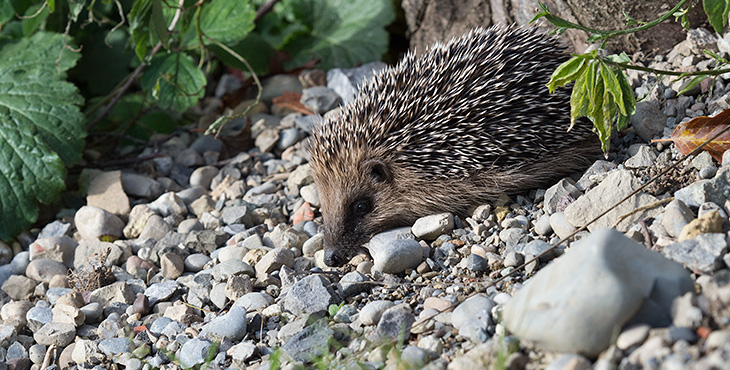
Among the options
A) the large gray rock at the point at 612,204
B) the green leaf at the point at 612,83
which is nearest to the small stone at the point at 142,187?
the large gray rock at the point at 612,204

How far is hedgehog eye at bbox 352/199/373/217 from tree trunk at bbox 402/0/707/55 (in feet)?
4.87

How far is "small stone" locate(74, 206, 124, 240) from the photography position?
4.46 meters

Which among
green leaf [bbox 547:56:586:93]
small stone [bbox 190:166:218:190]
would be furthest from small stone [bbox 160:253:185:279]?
green leaf [bbox 547:56:586:93]

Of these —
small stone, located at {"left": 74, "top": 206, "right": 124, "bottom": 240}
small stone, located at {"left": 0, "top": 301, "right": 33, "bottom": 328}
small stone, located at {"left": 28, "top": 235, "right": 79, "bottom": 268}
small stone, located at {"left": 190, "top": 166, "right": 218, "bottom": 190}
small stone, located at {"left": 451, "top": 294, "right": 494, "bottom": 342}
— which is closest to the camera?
small stone, located at {"left": 451, "top": 294, "right": 494, "bottom": 342}

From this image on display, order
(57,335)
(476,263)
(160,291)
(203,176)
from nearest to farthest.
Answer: (476,263), (57,335), (160,291), (203,176)

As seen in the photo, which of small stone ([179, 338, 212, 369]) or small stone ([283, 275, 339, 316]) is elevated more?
small stone ([179, 338, 212, 369])

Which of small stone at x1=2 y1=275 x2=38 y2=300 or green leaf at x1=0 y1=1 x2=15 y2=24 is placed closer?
small stone at x1=2 y1=275 x2=38 y2=300

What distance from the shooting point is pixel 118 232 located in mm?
4523

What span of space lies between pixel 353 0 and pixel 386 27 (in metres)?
0.54

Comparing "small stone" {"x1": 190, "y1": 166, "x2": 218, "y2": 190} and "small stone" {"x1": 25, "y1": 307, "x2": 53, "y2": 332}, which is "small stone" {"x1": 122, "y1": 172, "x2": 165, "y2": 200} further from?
"small stone" {"x1": 25, "y1": 307, "x2": 53, "y2": 332}

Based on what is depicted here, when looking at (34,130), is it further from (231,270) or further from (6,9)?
(231,270)

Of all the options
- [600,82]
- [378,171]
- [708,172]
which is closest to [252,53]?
[378,171]

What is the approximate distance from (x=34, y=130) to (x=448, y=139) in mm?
2826

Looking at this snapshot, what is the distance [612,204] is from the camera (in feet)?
10.6
